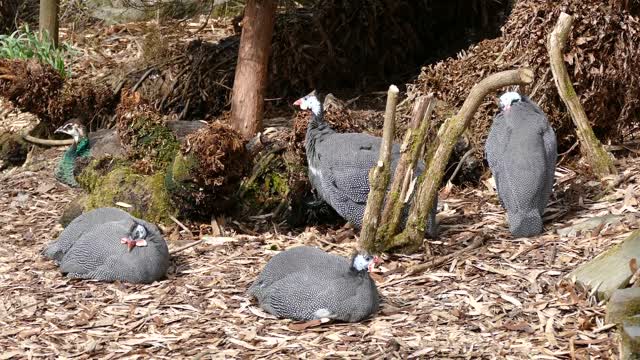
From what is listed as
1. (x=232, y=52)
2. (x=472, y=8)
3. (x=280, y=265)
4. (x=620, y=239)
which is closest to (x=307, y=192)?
(x=280, y=265)

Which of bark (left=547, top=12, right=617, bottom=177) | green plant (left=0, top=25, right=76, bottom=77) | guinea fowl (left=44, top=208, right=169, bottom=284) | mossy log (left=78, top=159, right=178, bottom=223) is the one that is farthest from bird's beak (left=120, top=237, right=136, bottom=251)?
green plant (left=0, top=25, right=76, bottom=77)

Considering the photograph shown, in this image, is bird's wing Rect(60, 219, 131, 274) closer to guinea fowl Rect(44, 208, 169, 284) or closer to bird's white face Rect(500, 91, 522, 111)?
guinea fowl Rect(44, 208, 169, 284)

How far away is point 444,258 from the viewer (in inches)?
218

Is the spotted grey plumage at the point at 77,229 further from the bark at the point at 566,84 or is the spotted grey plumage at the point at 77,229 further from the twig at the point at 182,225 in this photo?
the bark at the point at 566,84

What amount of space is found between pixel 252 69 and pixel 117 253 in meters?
2.34

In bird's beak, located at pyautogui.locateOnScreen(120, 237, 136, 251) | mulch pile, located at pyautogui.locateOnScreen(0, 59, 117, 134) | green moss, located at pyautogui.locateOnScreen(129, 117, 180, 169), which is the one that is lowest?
bird's beak, located at pyautogui.locateOnScreen(120, 237, 136, 251)

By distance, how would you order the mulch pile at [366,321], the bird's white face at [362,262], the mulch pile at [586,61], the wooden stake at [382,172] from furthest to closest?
the mulch pile at [586,61] < the wooden stake at [382,172] < the bird's white face at [362,262] < the mulch pile at [366,321]

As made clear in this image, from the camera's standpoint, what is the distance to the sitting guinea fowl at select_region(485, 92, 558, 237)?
18.8 ft

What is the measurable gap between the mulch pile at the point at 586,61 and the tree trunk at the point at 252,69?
1.59 m

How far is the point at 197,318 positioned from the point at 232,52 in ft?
14.7

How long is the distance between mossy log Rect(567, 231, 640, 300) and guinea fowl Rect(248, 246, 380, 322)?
1.03 m

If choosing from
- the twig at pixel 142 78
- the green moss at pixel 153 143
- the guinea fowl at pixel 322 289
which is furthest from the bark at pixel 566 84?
the twig at pixel 142 78

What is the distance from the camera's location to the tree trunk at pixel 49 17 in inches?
377

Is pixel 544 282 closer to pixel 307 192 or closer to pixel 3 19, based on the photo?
pixel 307 192
